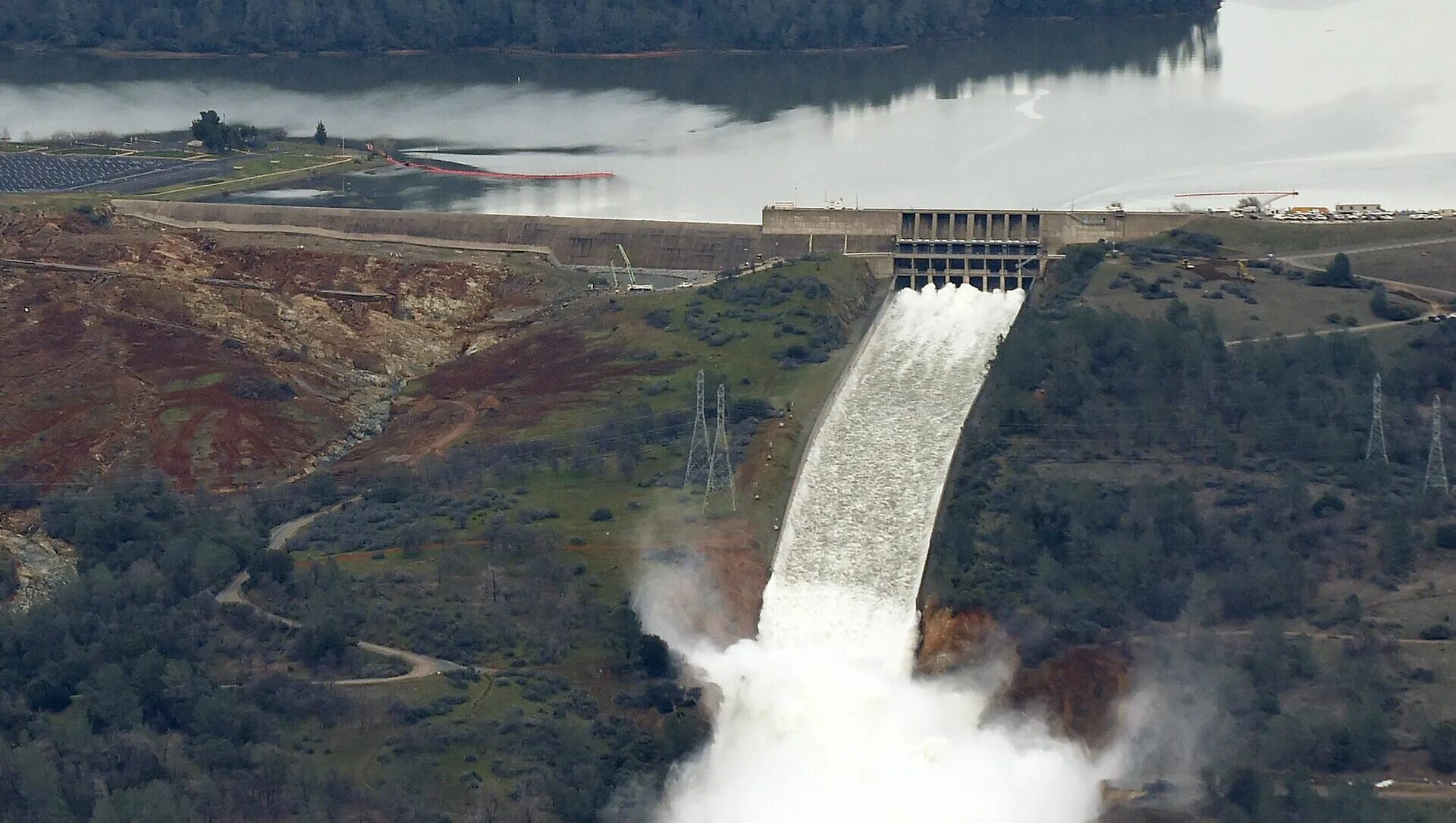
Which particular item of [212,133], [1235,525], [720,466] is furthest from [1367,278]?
[212,133]

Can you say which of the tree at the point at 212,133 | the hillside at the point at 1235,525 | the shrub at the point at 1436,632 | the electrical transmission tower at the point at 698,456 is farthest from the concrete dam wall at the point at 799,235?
the shrub at the point at 1436,632

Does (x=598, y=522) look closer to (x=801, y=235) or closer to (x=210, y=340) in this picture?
(x=210, y=340)

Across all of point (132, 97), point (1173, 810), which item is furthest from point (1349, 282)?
point (132, 97)

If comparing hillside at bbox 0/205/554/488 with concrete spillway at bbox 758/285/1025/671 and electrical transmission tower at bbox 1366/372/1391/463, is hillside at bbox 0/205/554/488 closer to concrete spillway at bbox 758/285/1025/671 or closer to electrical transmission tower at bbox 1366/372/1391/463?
concrete spillway at bbox 758/285/1025/671

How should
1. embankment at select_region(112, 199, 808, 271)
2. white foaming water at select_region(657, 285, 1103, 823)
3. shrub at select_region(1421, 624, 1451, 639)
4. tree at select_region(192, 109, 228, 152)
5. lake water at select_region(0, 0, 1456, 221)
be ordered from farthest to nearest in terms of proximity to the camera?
tree at select_region(192, 109, 228, 152) → lake water at select_region(0, 0, 1456, 221) → embankment at select_region(112, 199, 808, 271) → shrub at select_region(1421, 624, 1451, 639) → white foaming water at select_region(657, 285, 1103, 823)

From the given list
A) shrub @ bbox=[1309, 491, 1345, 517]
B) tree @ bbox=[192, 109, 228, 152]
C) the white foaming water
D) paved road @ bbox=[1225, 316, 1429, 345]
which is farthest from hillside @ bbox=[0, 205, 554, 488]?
shrub @ bbox=[1309, 491, 1345, 517]

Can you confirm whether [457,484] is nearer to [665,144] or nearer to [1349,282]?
[1349,282]

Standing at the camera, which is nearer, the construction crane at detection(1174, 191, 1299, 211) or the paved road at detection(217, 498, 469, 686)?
the paved road at detection(217, 498, 469, 686)

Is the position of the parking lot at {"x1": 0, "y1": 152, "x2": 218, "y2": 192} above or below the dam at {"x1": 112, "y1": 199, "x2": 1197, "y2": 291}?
above
